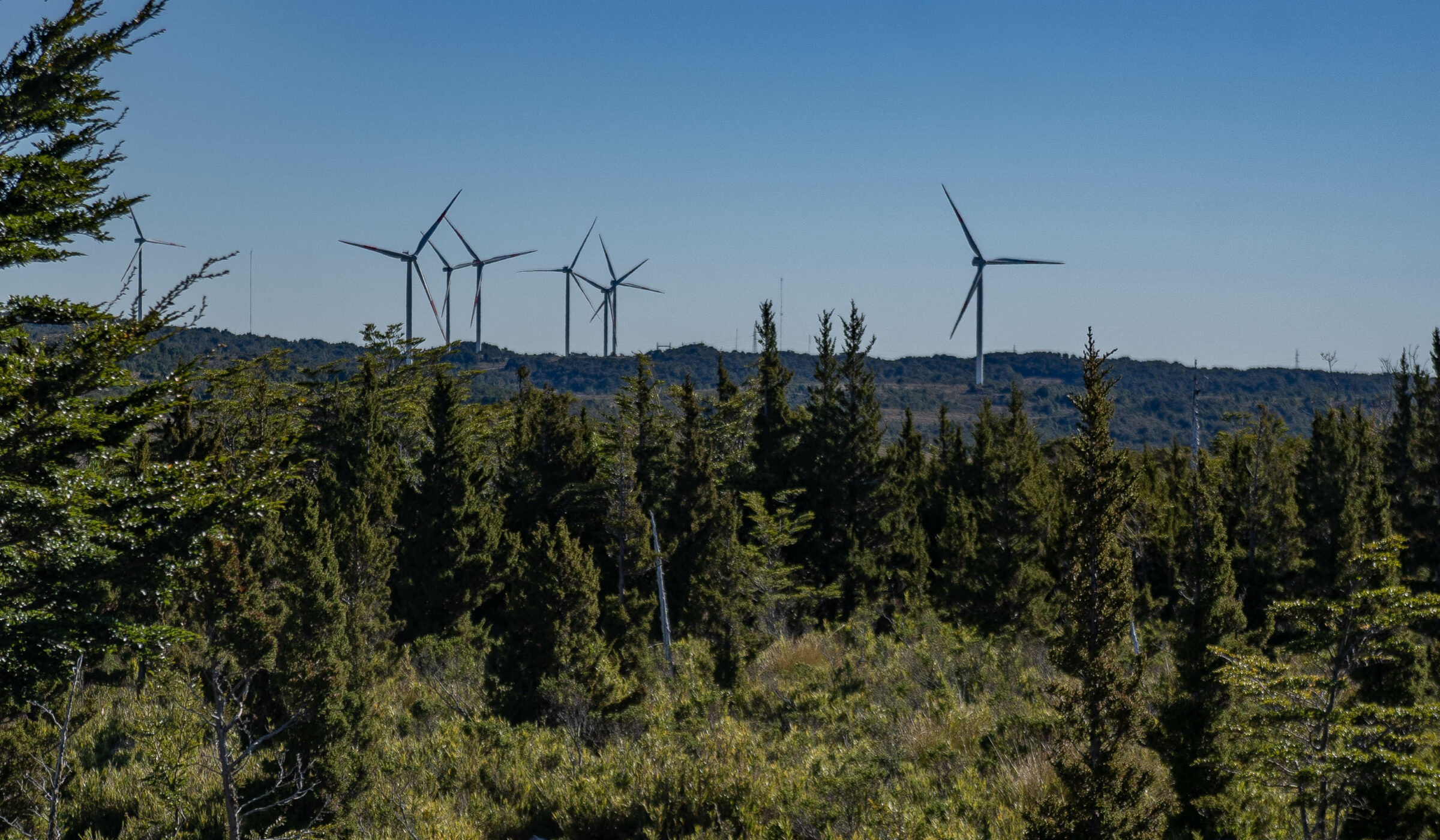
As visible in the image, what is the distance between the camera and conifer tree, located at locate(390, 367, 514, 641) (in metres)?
34.6

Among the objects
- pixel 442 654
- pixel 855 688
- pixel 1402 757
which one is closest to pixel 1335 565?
pixel 855 688

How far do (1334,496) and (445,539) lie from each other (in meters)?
32.5

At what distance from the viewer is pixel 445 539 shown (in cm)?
3494

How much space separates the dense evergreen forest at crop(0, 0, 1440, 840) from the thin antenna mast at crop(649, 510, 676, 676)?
0.68 ft

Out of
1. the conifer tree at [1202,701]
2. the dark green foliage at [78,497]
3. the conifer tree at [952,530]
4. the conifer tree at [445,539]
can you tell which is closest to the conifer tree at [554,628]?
the dark green foliage at [78,497]

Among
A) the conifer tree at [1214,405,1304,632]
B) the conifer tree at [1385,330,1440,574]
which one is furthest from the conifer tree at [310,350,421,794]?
the conifer tree at [1385,330,1440,574]

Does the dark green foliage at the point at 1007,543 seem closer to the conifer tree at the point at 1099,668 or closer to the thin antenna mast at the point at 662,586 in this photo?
the thin antenna mast at the point at 662,586

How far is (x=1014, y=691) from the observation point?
23.2 m

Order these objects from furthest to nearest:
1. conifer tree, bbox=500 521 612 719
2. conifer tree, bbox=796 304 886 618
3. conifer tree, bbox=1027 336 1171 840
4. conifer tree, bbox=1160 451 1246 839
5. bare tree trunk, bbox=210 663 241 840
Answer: conifer tree, bbox=796 304 886 618, conifer tree, bbox=500 521 612 719, conifer tree, bbox=1160 451 1246 839, bare tree trunk, bbox=210 663 241 840, conifer tree, bbox=1027 336 1171 840

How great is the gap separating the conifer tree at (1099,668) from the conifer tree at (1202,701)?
1.33 m

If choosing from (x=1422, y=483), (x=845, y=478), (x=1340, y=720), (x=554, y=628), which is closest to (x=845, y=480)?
(x=845, y=478)

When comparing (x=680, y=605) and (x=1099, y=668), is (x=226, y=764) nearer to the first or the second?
(x=1099, y=668)

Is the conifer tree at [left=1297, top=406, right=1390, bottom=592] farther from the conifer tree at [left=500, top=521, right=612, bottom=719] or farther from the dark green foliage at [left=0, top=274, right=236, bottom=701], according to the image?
the dark green foliage at [left=0, top=274, right=236, bottom=701]

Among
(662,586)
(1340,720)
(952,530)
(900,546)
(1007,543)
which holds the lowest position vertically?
(662,586)
